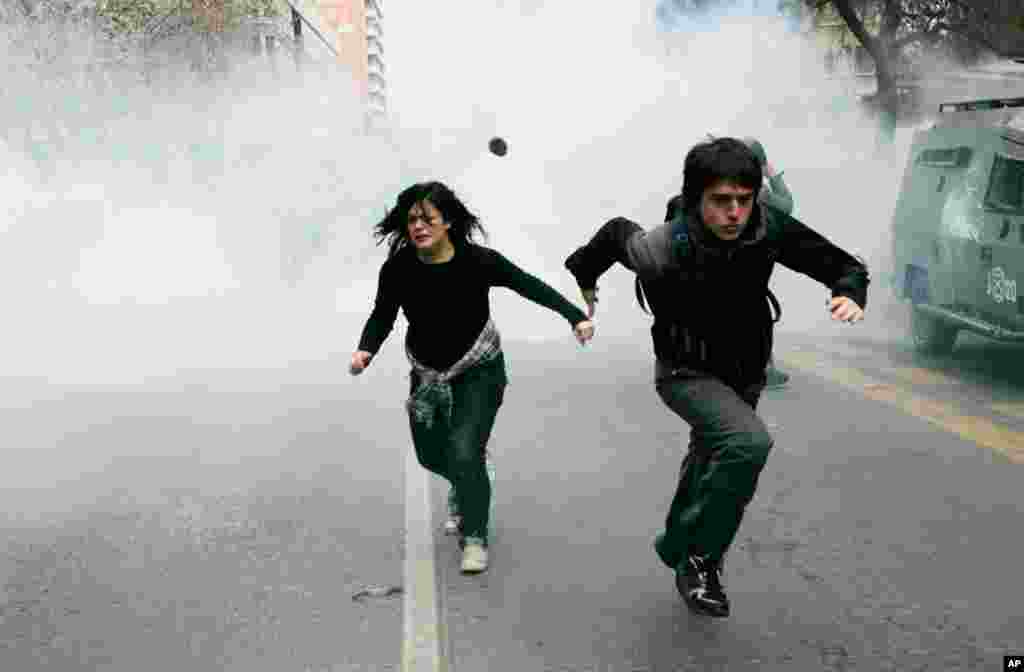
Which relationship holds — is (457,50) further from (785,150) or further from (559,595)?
(559,595)

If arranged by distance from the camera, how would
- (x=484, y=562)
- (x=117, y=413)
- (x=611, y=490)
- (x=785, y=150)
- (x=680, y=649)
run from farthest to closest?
(x=785, y=150) < (x=117, y=413) < (x=611, y=490) < (x=484, y=562) < (x=680, y=649)

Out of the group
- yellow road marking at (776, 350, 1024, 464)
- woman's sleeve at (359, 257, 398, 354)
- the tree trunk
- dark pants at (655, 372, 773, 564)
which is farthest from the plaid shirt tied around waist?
the tree trunk

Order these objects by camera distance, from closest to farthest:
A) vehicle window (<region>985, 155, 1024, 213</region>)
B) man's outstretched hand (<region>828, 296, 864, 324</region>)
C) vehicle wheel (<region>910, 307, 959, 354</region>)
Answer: man's outstretched hand (<region>828, 296, 864, 324</region>)
vehicle window (<region>985, 155, 1024, 213</region>)
vehicle wheel (<region>910, 307, 959, 354</region>)

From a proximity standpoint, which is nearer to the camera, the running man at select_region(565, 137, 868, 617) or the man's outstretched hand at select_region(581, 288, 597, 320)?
the running man at select_region(565, 137, 868, 617)

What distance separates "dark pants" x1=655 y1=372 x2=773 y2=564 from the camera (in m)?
4.31

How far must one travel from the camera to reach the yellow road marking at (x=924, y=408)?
7406 millimetres

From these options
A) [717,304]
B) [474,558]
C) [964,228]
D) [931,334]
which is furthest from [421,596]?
[931,334]

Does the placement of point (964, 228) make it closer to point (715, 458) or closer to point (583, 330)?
point (583, 330)

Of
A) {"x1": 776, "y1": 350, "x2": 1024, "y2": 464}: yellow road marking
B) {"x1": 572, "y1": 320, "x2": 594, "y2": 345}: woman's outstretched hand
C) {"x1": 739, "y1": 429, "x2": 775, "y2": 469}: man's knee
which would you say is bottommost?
{"x1": 776, "y1": 350, "x2": 1024, "y2": 464}: yellow road marking

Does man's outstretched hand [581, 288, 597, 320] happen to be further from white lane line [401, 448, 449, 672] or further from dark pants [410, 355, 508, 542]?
white lane line [401, 448, 449, 672]

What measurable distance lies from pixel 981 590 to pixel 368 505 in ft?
9.23

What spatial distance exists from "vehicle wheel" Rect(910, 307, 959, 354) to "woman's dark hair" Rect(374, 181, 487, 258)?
20.3 ft

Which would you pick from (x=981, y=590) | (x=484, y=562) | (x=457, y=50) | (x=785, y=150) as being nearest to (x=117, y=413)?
(x=484, y=562)

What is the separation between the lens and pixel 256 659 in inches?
170
